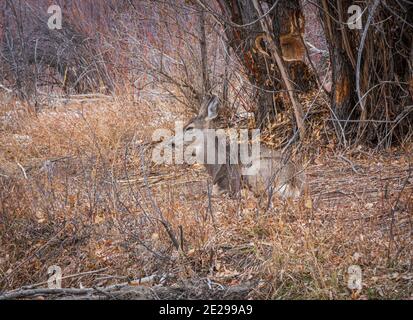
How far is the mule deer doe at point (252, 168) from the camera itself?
5215 mm

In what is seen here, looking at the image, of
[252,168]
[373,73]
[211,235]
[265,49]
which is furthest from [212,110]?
[211,235]

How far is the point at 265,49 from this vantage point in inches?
284

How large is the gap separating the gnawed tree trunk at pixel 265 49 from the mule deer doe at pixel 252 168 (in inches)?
31.6

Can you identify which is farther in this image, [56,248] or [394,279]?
[56,248]

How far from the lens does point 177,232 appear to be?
4.76m

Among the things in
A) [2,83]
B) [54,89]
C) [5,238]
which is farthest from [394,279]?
[54,89]

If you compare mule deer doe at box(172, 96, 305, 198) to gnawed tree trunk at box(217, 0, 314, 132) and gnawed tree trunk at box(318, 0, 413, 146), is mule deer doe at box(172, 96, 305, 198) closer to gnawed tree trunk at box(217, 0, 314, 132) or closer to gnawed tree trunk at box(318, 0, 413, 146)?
gnawed tree trunk at box(217, 0, 314, 132)

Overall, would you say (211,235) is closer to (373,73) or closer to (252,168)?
(252,168)

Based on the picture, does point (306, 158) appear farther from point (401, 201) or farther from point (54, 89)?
point (54, 89)

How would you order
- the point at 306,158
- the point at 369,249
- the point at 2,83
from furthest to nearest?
the point at 2,83 < the point at 306,158 < the point at 369,249

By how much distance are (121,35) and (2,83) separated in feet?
8.99

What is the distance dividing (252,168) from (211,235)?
4.50 ft

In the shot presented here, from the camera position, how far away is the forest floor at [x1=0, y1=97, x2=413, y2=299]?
4.11 metres

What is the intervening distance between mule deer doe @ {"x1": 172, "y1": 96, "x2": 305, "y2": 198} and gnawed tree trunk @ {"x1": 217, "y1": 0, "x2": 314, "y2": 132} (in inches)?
31.6
